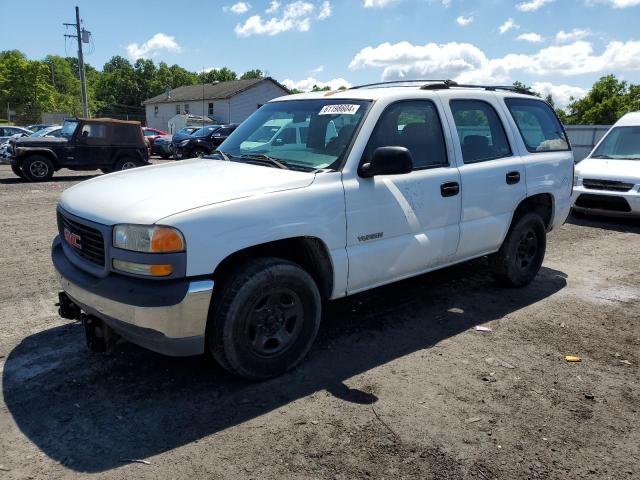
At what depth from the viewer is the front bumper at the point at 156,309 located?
293 centimetres

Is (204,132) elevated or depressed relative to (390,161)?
elevated

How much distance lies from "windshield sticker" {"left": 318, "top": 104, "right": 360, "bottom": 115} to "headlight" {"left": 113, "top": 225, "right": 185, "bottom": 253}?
1757 millimetres

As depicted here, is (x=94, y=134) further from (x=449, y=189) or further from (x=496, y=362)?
(x=496, y=362)

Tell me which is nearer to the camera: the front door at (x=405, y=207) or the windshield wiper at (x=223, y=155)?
the front door at (x=405, y=207)

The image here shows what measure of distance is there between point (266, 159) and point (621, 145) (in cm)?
880

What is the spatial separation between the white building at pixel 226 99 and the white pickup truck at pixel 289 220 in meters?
44.9

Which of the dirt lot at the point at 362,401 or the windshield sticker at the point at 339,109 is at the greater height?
the windshield sticker at the point at 339,109

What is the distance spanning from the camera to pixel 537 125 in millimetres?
5602

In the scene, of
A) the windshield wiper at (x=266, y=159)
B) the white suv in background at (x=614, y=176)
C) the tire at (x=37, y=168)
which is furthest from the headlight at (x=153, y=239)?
the tire at (x=37, y=168)

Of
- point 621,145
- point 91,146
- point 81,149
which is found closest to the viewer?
point 621,145

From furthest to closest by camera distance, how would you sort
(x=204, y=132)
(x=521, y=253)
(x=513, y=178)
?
(x=204, y=132) → (x=521, y=253) → (x=513, y=178)

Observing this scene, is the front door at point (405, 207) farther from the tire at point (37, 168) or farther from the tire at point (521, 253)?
the tire at point (37, 168)

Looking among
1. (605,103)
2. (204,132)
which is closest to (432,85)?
(204,132)

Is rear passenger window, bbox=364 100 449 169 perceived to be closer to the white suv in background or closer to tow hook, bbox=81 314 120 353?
tow hook, bbox=81 314 120 353
